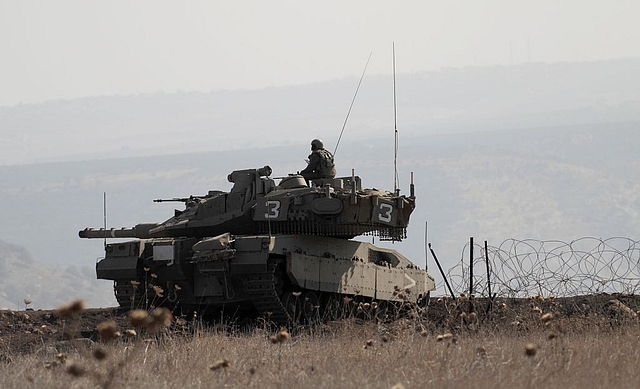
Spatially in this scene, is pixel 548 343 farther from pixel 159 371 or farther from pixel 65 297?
pixel 65 297

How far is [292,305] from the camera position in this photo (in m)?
21.5

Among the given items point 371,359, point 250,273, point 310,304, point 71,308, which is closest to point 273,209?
point 310,304

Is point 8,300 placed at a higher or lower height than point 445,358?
lower

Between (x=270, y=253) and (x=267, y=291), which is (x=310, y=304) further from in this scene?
(x=270, y=253)

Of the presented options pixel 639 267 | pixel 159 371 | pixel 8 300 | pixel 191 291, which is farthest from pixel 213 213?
pixel 8 300

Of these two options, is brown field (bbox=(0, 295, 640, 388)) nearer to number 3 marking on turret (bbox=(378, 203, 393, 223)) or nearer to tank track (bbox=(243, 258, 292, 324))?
tank track (bbox=(243, 258, 292, 324))

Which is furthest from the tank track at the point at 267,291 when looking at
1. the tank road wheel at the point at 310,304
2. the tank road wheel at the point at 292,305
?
the tank road wheel at the point at 310,304

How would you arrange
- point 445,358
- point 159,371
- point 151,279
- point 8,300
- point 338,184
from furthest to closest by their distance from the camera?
point 8,300, point 338,184, point 151,279, point 159,371, point 445,358

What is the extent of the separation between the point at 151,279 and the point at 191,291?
72cm

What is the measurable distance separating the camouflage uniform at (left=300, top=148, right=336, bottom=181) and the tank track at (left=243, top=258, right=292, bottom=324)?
3.56 metres

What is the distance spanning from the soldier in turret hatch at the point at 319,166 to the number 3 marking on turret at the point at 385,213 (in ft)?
6.64

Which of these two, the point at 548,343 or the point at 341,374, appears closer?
the point at 341,374

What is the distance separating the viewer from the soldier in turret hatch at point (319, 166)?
24.4 m

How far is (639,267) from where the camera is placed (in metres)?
16.9
